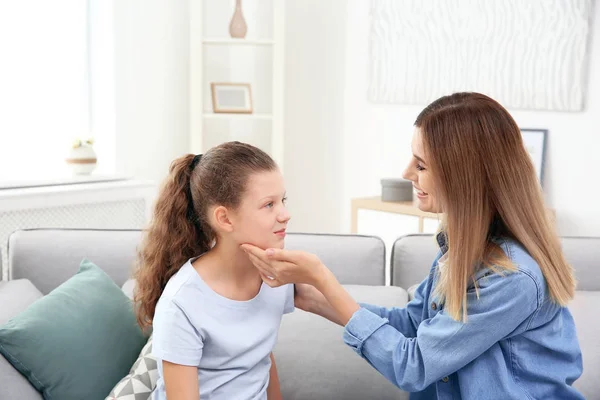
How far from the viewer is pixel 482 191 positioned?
136 centimetres

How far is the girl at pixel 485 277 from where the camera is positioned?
1347 millimetres

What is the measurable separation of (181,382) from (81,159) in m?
2.57

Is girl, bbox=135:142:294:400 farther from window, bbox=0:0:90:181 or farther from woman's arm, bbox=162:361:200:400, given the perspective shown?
window, bbox=0:0:90:181

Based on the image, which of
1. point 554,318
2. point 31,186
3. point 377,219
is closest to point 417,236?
point 554,318

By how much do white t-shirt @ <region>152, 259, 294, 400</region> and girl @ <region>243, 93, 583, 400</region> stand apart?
0.16 m

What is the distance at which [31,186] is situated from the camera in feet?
11.6

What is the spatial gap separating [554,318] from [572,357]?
0.30 feet

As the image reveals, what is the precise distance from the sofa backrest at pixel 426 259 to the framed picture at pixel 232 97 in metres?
2.60

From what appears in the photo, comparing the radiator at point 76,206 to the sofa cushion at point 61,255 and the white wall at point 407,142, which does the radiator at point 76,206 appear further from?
the white wall at point 407,142

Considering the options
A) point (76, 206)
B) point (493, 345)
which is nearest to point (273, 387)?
point (493, 345)

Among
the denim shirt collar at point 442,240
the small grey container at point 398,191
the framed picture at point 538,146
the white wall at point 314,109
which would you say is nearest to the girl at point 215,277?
the denim shirt collar at point 442,240

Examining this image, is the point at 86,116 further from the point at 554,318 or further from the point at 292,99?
the point at 554,318

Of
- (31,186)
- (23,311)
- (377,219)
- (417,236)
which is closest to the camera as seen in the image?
(23,311)

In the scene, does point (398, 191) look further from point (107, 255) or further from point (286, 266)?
point (286, 266)
